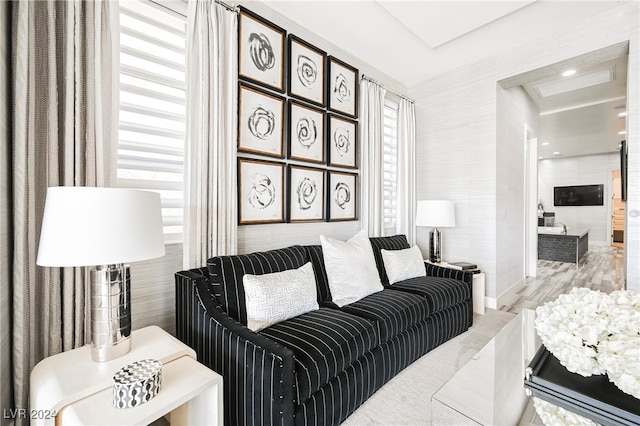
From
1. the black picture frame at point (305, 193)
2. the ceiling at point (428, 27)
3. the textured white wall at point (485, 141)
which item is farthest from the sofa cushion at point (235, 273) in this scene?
the textured white wall at point (485, 141)

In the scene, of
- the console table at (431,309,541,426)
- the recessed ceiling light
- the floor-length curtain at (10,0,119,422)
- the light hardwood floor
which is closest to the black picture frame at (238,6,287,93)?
the floor-length curtain at (10,0,119,422)

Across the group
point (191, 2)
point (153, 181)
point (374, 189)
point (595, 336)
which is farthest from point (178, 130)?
point (595, 336)

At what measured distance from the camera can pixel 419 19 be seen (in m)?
2.59

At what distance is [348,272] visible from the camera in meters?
2.22

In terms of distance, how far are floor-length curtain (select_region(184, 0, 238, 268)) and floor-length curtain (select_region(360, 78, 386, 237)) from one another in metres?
1.58

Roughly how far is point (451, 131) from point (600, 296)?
10.0 feet

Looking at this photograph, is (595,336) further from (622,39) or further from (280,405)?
(622,39)

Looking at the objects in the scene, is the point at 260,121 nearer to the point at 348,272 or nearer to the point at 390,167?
the point at 348,272

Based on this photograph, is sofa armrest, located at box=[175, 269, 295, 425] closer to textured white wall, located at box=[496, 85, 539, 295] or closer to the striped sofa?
Result: the striped sofa

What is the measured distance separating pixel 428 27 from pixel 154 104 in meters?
2.47

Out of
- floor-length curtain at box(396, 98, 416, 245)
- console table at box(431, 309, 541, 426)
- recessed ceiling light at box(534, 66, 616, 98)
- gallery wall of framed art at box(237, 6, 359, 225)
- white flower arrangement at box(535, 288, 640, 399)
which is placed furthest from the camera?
floor-length curtain at box(396, 98, 416, 245)

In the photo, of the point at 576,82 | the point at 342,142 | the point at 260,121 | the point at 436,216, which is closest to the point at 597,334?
the point at 260,121

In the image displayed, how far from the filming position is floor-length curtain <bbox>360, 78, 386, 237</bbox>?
3.25 meters

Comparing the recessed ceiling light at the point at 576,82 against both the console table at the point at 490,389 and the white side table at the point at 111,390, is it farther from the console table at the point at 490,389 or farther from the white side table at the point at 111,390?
the white side table at the point at 111,390
